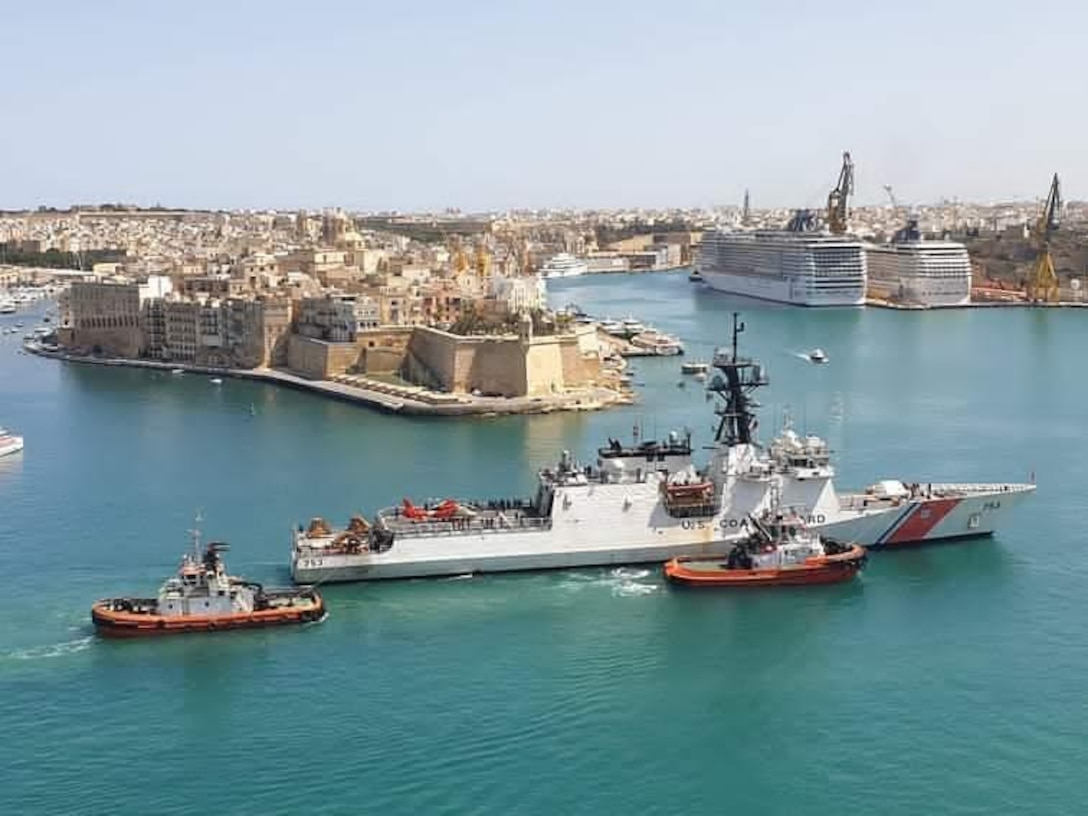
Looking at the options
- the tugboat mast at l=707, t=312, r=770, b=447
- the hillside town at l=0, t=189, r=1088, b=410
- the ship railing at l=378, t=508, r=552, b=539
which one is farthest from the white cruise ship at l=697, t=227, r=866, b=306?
the ship railing at l=378, t=508, r=552, b=539

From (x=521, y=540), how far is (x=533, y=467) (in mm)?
5927

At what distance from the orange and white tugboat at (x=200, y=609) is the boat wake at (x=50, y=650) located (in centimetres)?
23

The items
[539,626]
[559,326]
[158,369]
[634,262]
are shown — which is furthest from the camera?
[634,262]

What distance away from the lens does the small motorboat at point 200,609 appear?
11859 mm

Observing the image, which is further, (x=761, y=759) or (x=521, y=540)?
(x=521, y=540)

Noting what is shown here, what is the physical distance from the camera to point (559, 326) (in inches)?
1203

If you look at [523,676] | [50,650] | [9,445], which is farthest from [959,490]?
[9,445]

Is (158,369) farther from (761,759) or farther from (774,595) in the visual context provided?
(761,759)

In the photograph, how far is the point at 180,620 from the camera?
39.3 feet

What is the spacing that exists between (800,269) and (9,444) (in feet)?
119

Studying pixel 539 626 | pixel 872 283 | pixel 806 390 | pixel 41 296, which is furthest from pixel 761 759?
pixel 41 296

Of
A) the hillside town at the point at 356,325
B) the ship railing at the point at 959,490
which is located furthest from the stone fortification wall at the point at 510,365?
the ship railing at the point at 959,490

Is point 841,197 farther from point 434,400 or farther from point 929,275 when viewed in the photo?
point 434,400

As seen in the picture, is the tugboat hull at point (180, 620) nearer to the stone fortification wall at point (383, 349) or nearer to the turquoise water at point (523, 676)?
the turquoise water at point (523, 676)
